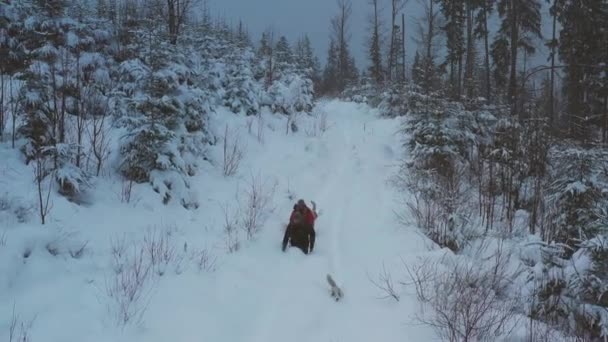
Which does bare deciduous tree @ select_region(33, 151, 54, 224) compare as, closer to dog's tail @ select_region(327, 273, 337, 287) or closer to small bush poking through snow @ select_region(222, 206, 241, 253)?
small bush poking through snow @ select_region(222, 206, 241, 253)

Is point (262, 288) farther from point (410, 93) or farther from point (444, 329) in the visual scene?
point (410, 93)

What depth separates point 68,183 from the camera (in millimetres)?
6078

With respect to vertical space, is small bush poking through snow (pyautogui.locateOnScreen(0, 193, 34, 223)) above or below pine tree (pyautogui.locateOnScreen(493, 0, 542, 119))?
below

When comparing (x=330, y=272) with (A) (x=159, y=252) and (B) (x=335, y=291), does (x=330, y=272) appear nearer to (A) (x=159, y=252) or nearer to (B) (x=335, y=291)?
(B) (x=335, y=291)

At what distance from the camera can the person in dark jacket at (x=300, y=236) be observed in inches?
278

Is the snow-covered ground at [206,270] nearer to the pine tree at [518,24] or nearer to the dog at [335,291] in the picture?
the dog at [335,291]

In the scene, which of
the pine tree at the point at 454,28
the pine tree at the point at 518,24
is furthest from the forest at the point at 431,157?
the pine tree at the point at 454,28

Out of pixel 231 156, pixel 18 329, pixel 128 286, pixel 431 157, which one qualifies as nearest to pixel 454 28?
pixel 431 157

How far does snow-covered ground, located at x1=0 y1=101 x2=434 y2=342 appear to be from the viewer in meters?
4.27

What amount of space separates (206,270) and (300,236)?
200cm

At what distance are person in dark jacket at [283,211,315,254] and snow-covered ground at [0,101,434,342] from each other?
0.18 meters

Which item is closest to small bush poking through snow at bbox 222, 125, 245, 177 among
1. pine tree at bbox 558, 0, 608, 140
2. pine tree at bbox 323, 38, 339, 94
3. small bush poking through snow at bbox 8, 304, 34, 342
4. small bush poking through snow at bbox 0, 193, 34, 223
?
small bush poking through snow at bbox 0, 193, 34, 223

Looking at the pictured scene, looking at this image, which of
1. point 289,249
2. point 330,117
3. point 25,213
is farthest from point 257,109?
point 25,213

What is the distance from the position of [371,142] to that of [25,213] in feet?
37.9
